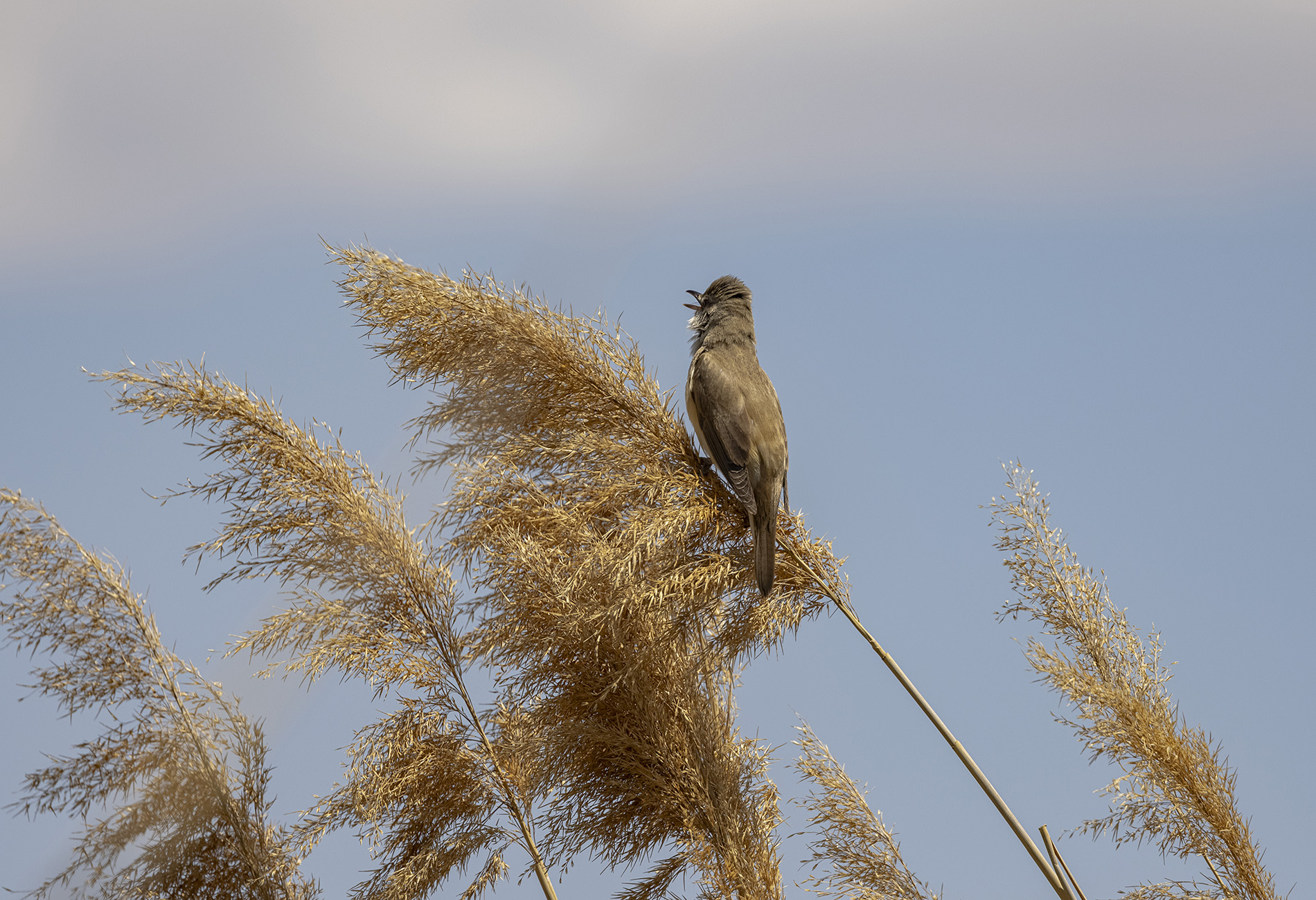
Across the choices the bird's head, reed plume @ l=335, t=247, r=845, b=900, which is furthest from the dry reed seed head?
the bird's head

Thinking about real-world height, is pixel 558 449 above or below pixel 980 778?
above

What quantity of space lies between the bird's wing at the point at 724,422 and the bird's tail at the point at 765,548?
5cm

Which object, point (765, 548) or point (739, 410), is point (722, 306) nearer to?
point (739, 410)

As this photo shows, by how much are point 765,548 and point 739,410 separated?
79cm

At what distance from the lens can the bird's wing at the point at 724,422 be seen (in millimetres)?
2375

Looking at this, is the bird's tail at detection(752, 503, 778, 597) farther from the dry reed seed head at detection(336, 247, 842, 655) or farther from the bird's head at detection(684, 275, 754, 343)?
the bird's head at detection(684, 275, 754, 343)

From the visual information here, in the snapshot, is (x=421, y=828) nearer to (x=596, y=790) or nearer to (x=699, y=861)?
(x=596, y=790)

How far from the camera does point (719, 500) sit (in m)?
2.28

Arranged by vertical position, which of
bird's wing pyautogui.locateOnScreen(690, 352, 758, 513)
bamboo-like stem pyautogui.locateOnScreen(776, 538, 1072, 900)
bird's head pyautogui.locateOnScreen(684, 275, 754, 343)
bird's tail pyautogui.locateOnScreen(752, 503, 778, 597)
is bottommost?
bamboo-like stem pyautogui.locateOnScreen(776, 538, 1072, 900)

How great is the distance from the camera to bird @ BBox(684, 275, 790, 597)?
222cm

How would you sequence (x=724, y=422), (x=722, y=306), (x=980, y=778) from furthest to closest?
(x=722, y=306)
(x=724, y=422)
(x=980, y=778)

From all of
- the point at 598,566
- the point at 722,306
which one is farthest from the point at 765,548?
the point at 722,306

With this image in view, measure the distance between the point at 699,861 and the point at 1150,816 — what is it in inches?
40.8

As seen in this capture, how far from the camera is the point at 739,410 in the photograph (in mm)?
2770
